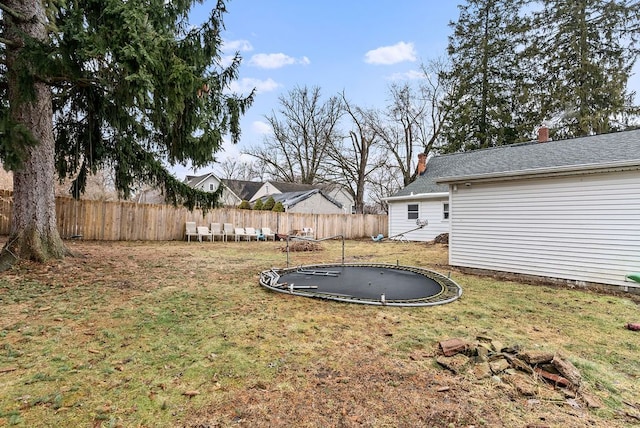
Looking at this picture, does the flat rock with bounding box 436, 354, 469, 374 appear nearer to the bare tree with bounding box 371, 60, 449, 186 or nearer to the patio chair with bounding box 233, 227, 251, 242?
the patio chair with bounding box 233, 227, 251, 242

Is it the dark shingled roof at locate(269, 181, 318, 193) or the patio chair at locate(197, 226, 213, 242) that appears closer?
the patio chair at locate(197, 226, 213, 242)

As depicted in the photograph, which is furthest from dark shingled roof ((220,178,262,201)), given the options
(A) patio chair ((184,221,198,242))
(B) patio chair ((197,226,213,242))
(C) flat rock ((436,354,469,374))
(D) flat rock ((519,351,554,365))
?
(D) flat rock ((519,351,554,365))

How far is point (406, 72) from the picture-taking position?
2262cm

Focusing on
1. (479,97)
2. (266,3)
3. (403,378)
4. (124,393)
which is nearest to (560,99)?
(479,97)

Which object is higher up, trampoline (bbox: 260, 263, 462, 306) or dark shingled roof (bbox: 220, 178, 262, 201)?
dark shingled roof (bbox: 220, 178, 262, 201)

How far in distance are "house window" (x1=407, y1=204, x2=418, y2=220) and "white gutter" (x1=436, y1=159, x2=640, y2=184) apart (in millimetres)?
7991

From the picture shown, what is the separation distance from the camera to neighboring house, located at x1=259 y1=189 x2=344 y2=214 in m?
22.8

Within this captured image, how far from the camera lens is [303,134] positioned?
91.4 feet

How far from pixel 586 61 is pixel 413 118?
389 inches

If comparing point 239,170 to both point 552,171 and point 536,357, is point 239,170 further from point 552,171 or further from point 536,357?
point 536,357

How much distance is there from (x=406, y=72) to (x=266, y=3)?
16.0 metres

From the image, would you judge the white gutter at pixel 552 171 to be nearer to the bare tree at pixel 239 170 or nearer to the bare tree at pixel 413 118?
the bare tree at pixel 413 118

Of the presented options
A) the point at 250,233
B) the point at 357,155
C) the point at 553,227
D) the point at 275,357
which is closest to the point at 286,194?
the point at 357,155

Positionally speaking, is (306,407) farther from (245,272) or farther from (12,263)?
(12,263)
